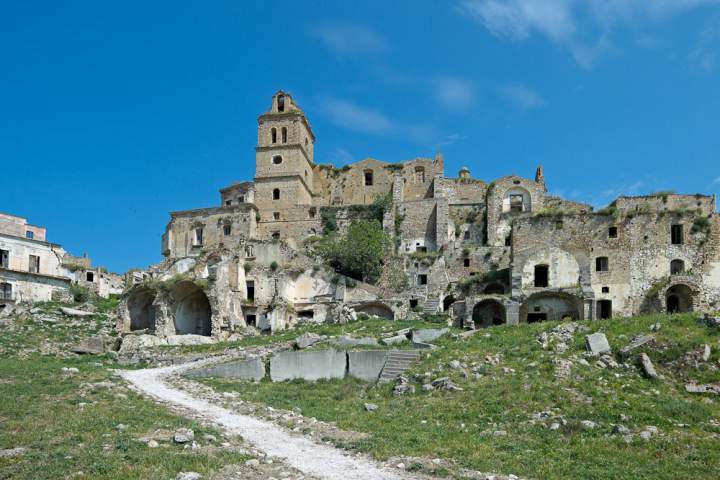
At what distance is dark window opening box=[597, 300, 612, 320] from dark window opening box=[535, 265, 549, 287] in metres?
5.34

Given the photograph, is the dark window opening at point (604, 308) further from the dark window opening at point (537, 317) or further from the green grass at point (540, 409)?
the green grass at point (540, 409)

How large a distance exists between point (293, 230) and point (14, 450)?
4391cm

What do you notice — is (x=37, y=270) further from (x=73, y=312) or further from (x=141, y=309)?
(x=141, y=309)

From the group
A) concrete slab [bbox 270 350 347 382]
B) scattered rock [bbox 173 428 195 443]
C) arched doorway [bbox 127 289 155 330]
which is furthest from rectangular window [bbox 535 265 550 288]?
scattered rock [bbox 173 428 195 443]

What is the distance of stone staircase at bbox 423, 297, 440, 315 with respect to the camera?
3938 centimetres

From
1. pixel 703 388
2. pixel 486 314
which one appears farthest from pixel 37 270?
pixel 703 388

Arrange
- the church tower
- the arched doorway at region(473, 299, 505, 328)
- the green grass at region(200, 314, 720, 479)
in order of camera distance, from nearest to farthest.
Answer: the green grass at region(200, 314, 720, 479)
the arched doorway at region(473, 299, 505, 328)
the church tower

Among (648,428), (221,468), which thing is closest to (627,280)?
(648,428)

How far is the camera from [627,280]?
41.0 meters

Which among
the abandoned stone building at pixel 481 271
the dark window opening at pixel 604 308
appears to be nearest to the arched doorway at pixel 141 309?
the abandoned stone building at pixel 481 271

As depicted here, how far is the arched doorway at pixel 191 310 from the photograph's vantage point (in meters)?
39.7

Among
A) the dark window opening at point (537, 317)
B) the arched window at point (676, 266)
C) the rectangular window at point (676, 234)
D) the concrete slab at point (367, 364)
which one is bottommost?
the concrete slab at point (367, 364)

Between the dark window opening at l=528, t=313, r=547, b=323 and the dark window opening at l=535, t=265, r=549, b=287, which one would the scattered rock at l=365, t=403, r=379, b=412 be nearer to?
the dark window opening at l=528, t=313, r=547, b=323

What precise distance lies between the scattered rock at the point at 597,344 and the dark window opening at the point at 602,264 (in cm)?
2112
